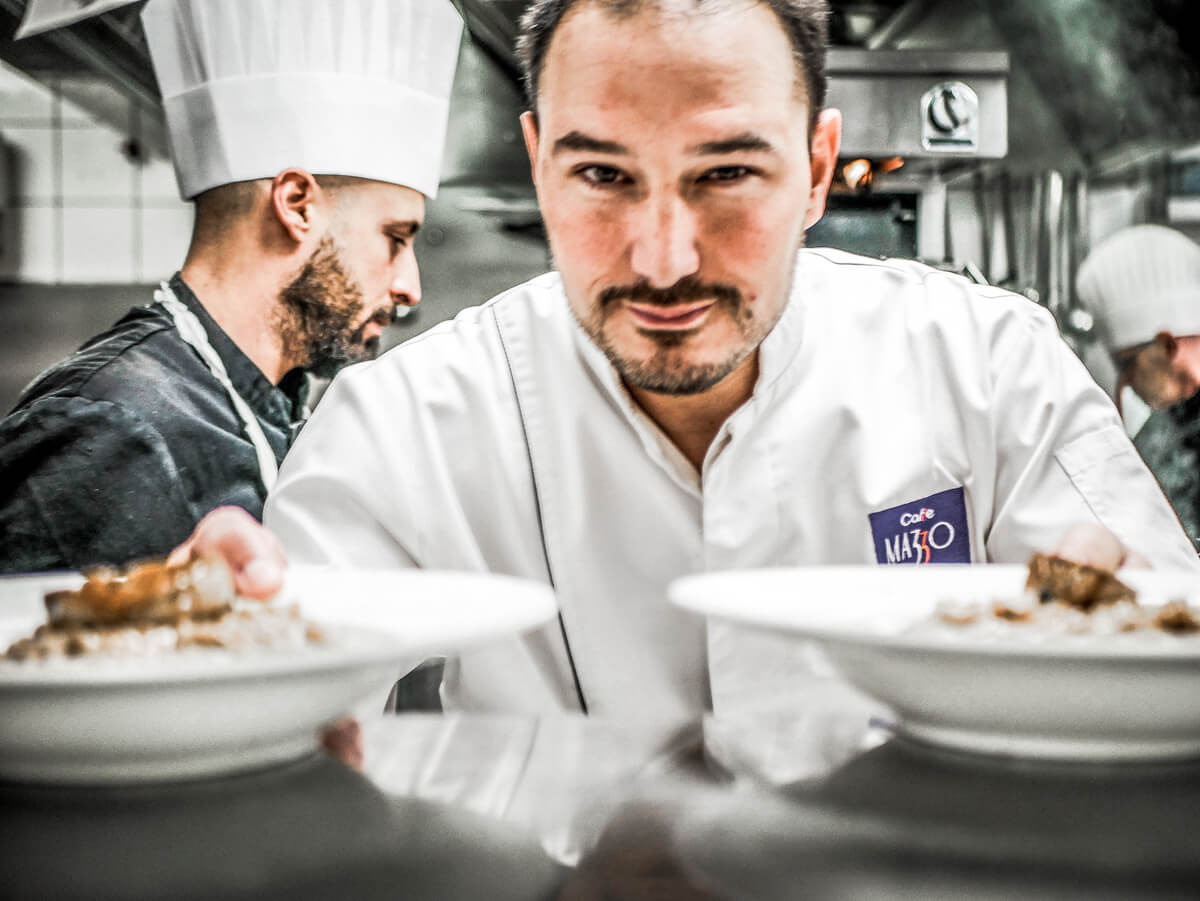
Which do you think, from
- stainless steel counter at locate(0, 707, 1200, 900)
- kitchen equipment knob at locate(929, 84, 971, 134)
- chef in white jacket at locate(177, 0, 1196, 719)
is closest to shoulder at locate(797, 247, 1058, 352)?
chef in white jacket at locate(177, 0, 1196, 719)

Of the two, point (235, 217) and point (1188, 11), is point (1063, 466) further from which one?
point (1188, 11)

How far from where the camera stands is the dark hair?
1189 millimetres

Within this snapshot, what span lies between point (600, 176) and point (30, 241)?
2312mm

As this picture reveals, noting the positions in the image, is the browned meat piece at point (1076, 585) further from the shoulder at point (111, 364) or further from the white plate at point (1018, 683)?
the shoulder at point (111, 364)


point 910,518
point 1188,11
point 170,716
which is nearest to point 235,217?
point 910,518

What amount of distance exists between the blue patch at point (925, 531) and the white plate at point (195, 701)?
0.79 metres

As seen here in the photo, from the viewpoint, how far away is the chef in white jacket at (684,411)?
1.16 metres

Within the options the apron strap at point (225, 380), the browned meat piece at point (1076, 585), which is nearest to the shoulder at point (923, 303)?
the browned meat piece at point (1076, 585)

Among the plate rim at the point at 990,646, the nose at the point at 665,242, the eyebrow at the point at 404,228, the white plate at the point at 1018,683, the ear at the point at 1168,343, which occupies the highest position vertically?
the eyebrow at the point at 404,228

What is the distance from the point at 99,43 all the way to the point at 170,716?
2251 mm

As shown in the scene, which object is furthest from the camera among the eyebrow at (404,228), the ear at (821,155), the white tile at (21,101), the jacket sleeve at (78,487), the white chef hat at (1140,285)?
the white chef hat at (1140,285)

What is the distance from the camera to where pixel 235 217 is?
2.27 metres

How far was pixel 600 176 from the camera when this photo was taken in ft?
3.82

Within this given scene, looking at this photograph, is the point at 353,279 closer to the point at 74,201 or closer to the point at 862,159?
the point at 74,201
